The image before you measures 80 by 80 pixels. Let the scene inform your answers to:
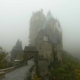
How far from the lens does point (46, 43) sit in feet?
180

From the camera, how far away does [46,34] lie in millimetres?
57344

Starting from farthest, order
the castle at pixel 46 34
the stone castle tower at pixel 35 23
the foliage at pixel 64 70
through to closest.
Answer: the stone castle tower at pixel 35 23
the castle at pixel 46 34
the foliage at pixel 64 70

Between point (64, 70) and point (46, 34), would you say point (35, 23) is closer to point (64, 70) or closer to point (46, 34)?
point (46, 34)

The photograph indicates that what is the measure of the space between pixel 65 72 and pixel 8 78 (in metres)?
29.2

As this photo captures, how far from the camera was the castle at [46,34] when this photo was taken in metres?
54.1

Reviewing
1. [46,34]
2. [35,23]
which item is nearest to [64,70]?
[46,34]

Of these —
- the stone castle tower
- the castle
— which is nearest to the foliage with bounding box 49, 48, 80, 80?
the castle

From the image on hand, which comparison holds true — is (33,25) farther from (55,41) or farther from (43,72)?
(43,72)

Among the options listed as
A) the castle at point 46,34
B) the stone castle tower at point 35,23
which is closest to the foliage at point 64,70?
the castle at point 46,34

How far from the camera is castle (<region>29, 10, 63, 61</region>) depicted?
54.1 m

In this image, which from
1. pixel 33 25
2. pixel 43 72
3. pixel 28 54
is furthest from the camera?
A: pixel 33 25

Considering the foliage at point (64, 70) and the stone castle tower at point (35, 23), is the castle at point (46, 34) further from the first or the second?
the foliage at point (64, 70)

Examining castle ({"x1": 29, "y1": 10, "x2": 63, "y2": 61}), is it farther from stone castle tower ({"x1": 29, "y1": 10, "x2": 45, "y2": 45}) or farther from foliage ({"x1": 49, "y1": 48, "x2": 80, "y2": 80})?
foliage ({"x1": 49, "y1": 48, "x2": 80, "y2": 80})

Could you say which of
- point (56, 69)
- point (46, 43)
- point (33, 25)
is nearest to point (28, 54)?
point (56, 69)
